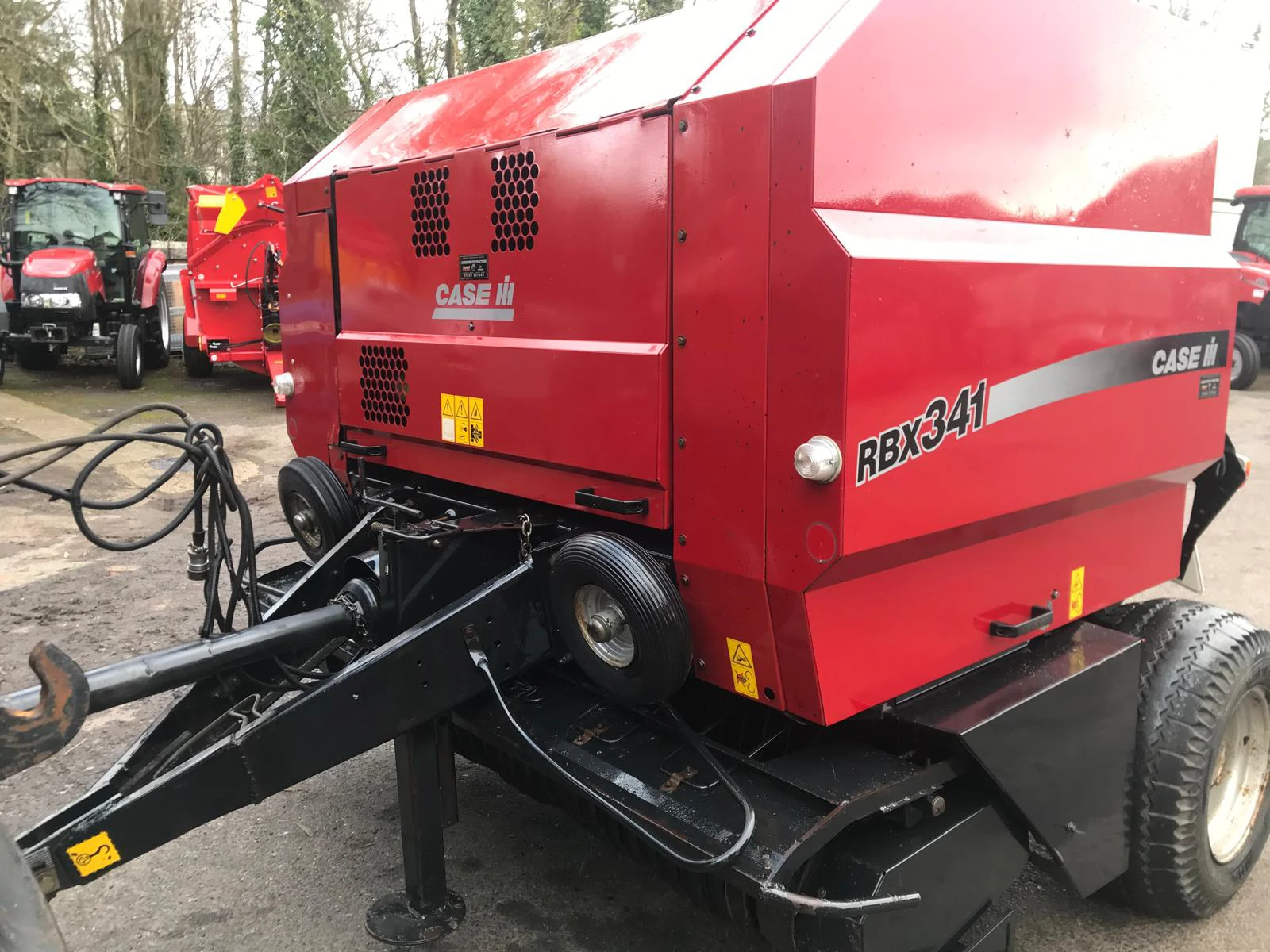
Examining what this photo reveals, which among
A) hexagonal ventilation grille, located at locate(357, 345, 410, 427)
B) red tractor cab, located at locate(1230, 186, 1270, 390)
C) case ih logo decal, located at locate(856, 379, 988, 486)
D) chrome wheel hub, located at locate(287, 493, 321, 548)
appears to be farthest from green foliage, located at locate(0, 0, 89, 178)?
case ih logo decal, located at locate(856, 379, 988, 486)

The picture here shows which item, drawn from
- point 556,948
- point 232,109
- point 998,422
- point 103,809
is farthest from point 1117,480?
point 232,109

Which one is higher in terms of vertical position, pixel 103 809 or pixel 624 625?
Result: pixel 624 625

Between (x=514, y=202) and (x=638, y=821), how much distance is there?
1.54m

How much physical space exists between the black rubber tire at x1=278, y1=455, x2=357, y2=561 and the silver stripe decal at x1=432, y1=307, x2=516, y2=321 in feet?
2.36

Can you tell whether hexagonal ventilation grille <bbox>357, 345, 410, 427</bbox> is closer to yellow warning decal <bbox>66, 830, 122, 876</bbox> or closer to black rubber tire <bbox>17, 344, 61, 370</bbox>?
yellow warning decal <bbox>66, 830, 122, 876</bbox>

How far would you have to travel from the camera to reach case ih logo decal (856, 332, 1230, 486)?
1984mm

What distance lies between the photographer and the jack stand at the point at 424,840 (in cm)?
255

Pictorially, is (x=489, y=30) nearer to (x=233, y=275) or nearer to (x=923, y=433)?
(x=233, y=275)

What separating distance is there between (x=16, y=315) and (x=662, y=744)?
13069mm

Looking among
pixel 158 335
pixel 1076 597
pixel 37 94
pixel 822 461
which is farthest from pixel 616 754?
pixel 37 94

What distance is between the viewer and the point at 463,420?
9.32ft

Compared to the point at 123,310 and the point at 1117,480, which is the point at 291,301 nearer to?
the point at 1117,480

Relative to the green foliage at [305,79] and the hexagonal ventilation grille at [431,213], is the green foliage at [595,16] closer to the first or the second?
the green foliage at [305,79]

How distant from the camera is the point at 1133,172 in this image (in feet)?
8.63
